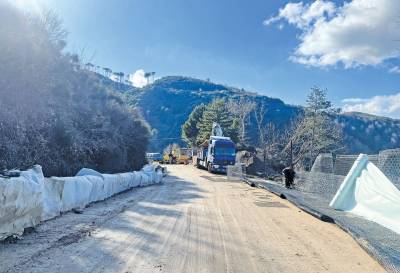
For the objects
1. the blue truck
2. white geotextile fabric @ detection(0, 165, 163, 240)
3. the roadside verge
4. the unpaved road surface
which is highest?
the blue truck

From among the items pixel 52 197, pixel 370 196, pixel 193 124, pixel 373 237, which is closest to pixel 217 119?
pixel 193 124

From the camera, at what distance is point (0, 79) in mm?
17797

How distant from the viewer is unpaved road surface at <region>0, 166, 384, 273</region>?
6.28 meters

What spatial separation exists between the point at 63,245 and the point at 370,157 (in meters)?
10.8

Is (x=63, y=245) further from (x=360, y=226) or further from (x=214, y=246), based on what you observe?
(x=360, y=226)

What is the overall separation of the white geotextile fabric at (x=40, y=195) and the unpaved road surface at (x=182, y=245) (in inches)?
13.0

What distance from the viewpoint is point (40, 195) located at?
29.2 feet

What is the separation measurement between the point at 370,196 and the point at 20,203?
10.0m

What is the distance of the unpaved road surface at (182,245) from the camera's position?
6281 millimetres

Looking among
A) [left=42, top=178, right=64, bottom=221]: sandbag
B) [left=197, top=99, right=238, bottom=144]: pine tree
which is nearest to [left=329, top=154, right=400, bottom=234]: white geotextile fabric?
[left=42, top=178, right=64, bottom=221]: sandbag

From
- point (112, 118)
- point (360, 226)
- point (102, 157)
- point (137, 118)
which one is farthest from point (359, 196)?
point (137, 118)

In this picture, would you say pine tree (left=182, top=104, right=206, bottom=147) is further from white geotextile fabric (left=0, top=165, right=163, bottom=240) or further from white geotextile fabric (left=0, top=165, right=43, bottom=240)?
white geotextile fabric (left=0, top=165, right=43, bottom=240)

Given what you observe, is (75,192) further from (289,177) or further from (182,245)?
(289,177)

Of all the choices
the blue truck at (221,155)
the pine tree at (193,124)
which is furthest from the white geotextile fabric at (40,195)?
the pine tree at (193,124)
